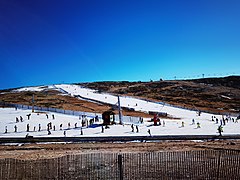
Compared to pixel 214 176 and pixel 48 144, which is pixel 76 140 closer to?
pixel 48 144

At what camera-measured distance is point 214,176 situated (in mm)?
12867

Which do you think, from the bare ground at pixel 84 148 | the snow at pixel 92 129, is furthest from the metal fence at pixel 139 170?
the snow at pixel 92 129

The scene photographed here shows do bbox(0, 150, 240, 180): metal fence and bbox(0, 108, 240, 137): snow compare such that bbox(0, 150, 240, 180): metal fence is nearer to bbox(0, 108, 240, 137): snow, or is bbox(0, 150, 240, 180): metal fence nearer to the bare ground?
the bare ground

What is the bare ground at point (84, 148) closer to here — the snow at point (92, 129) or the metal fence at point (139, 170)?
the snow at point (92, 129)

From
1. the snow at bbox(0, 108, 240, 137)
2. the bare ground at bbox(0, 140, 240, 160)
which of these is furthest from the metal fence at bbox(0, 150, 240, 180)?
the snow at bbox(0, 108, 240, 137)

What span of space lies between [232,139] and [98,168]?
20.7 metres

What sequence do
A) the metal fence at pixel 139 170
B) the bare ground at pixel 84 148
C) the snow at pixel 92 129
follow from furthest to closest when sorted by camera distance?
the snow at pixel 92 129 < the bare ground at pixel 84 148 < the metal fence at pixel 139 170

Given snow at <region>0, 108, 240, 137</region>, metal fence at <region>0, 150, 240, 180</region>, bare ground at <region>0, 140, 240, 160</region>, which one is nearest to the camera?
metal fence at <region>0, 150, 240, 180</region>

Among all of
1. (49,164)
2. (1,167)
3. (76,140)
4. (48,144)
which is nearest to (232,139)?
(76,140)

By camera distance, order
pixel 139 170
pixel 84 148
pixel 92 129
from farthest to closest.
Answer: pixel 92 129, pixel 84 148, pixel 139 170

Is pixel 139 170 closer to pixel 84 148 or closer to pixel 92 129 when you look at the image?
pixel 84 148

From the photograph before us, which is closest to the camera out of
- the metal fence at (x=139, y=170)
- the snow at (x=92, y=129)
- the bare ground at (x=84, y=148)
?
the metal fence at (x=139, y=170)

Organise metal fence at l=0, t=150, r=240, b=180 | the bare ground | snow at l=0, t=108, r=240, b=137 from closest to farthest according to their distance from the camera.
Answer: metal fence at l=0, t=150, r=240, b=180
the bare ground
snow at l=0, t=108, r=240, b=137

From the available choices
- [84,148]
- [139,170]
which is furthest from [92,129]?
[139,170]
